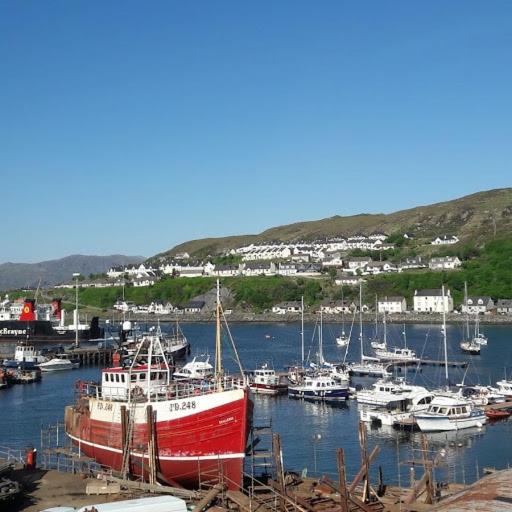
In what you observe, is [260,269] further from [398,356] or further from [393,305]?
[398,356]

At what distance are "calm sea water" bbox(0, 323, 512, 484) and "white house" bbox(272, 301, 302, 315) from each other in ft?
202

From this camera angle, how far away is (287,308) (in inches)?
6088

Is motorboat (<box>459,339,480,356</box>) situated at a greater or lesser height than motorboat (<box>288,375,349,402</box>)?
greater

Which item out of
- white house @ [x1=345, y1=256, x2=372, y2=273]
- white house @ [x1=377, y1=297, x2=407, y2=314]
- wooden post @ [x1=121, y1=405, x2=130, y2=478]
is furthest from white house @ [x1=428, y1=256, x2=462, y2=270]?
wooden post @ [x1=121, y1=405, x2=130, y2=478]

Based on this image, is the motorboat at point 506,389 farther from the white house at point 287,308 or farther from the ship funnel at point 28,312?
the white house at point 287,308

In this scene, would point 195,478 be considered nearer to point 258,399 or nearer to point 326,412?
point 326,412

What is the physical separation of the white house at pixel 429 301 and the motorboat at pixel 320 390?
84820 millimetres

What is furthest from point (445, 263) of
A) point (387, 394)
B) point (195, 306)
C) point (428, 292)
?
point (387, 394)

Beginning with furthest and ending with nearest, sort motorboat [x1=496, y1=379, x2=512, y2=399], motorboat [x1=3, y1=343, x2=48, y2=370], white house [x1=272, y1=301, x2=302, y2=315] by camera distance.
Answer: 1. white house [x1=272, y1=301, x2=302, y2=315]
2. motorboat [x1=3, y1=343, x2=48, y2=370]
3. motorboat [x1=496, y1=379, x2=512, y2=399]

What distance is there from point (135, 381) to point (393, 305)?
117 meters

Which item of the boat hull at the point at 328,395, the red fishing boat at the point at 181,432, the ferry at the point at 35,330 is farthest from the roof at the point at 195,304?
the red fishing boat at the point at 181,432

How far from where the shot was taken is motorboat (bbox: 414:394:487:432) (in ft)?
138

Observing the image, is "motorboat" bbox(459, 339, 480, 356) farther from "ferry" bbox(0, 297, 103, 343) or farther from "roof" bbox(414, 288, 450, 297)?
"roof" bbox(414, 288, 450, 297)

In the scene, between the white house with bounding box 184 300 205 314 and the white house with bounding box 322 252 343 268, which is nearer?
the white house with bounding box 184 300 205 314
